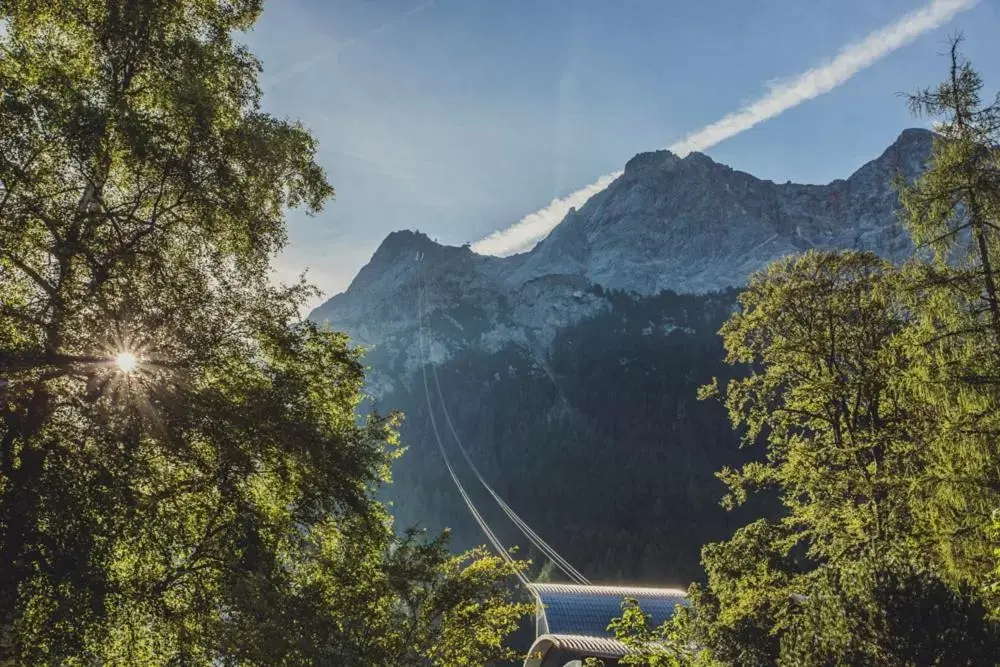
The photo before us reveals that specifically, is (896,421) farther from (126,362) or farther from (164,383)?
(126,362)

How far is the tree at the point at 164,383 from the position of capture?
27.6ft

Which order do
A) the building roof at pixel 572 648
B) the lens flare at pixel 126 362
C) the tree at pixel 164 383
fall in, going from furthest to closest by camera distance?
the building roof at pixel 572 648 → the lens flare at pixel 126 362 → the tree at pixel 164 383

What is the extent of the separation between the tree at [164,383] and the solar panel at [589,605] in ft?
177

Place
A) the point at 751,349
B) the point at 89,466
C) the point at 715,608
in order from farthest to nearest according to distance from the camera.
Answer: the point at 715,608 < the point at 751,349 < the point at 89,466

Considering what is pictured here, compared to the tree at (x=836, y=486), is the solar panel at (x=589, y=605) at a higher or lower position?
lower

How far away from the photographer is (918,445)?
1374 centimetres

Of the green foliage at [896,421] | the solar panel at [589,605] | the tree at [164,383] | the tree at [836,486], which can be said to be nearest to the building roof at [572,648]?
the solar panel at [589,605]

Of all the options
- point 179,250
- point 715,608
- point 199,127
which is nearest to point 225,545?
point 179,250

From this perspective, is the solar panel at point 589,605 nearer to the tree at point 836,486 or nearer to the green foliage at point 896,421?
the tree at point 836,486

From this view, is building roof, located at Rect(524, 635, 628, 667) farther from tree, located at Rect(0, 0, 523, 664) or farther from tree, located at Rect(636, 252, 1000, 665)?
tree, located at Rect(0, 0, 523, 664)

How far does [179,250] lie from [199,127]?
213cm

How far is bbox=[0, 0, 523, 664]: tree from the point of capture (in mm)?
8422

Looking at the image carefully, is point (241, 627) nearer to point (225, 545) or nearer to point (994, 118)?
point (225, 545)

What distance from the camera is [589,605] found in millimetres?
63750
